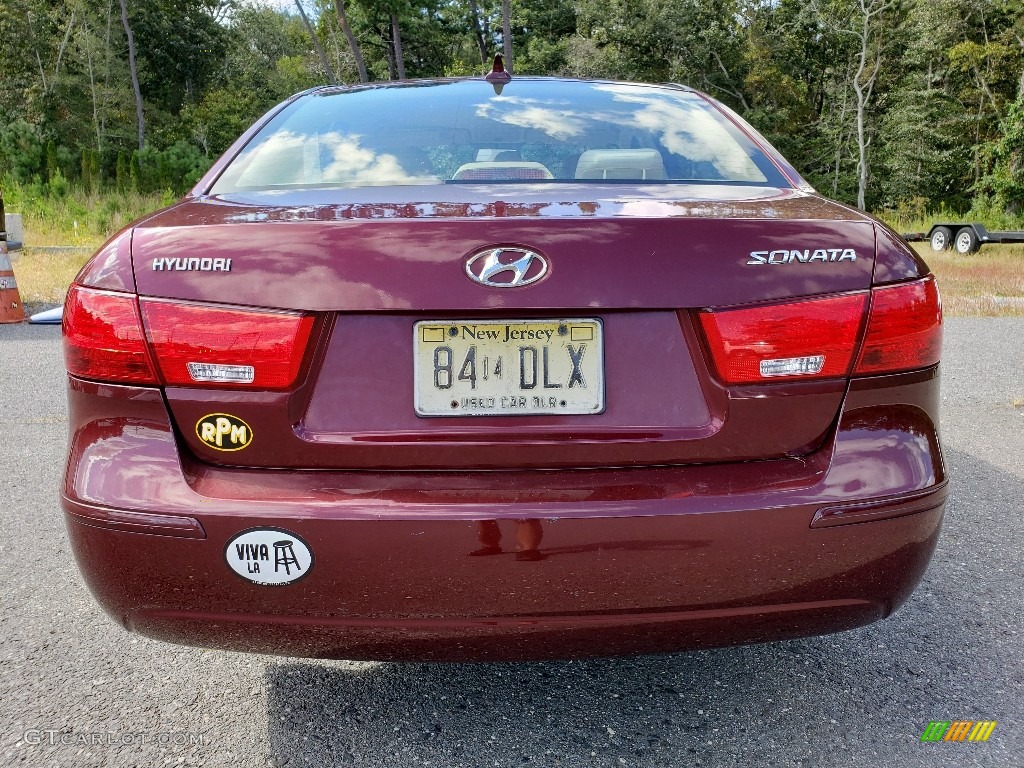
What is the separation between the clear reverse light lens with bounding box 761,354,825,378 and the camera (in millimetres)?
1643

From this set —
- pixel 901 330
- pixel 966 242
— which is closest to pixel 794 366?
pixel 901 330

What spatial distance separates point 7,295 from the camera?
848cm

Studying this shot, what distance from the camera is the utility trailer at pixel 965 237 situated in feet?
56.2

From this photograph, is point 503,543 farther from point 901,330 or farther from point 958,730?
point 958,730

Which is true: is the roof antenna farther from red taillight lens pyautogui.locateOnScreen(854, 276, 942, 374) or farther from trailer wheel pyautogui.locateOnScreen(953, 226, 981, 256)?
trailer wheel pyautogui.locateOnScreen(953, 226, 981, 256)

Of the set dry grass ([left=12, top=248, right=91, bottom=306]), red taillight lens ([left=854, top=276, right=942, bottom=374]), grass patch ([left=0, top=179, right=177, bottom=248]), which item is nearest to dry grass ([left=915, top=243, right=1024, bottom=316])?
red taillight lens ([left=854, top=276, right=942, bottom=374])

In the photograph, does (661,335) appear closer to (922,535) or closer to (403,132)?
(922,535)

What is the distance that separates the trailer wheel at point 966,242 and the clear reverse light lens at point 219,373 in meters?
19.2

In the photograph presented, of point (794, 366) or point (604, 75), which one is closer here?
point (794, 366)

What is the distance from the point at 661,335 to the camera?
162 cm

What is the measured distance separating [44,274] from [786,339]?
1286cm

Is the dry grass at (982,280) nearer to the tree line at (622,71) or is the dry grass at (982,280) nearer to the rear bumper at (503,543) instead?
the rear bumper at (503,543)

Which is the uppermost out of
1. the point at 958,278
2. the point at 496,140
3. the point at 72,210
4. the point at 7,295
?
the point at 496,140

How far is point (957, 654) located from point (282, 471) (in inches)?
76.2
